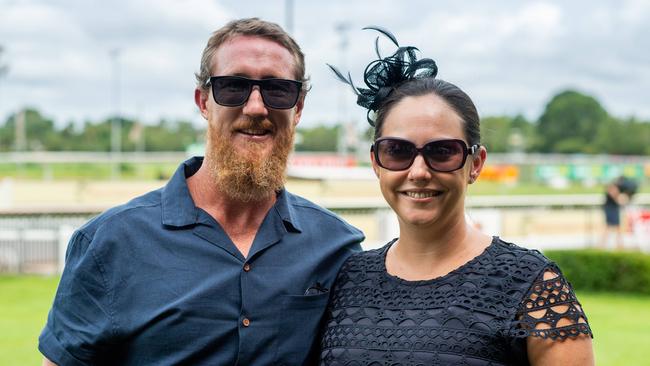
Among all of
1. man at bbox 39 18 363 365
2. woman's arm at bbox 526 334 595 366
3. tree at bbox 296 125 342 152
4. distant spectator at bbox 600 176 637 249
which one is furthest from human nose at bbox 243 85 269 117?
tree at bbox 296 125 342 152

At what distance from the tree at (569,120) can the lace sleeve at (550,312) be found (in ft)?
298

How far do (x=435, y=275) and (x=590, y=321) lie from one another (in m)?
10.9

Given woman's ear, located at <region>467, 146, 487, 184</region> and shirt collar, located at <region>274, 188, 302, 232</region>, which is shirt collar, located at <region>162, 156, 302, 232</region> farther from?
woman's ear, located at <region>467, 146, 487, 184</region>

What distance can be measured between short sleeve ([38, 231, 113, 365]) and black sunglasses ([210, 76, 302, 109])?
815 mm

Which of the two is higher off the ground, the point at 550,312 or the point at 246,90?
the point at 246,90

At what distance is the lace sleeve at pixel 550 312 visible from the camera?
8.91ft

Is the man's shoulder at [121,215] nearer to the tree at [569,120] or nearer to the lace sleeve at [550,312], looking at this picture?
the lace sleeve at [550,312]

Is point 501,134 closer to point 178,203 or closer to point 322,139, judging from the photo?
point 322,139

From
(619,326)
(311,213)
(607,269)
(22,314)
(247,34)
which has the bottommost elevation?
(619,326)

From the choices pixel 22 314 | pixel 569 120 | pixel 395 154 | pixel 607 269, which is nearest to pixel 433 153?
pixel 395 154

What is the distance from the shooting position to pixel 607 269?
16469mm

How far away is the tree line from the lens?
206ft

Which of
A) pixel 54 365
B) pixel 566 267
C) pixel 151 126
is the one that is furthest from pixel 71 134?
pixel 54 365

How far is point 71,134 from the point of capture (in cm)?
6925
